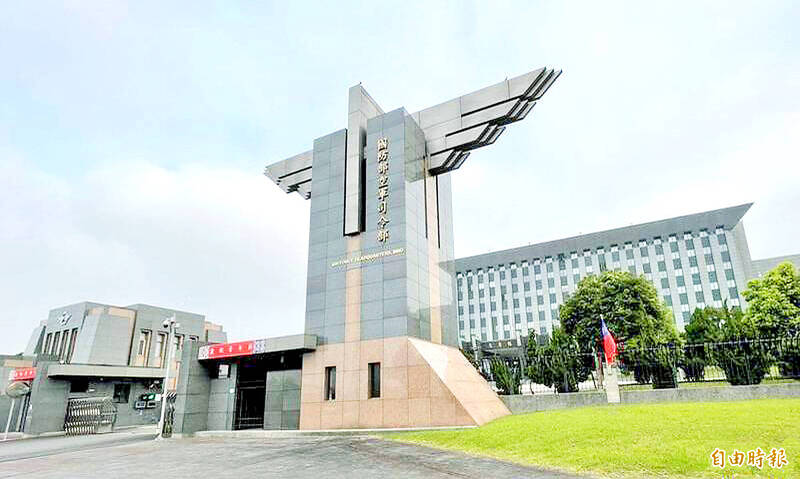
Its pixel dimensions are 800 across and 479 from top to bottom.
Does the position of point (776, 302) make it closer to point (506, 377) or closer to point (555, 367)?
point (555, 367)

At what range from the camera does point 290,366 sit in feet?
86.5

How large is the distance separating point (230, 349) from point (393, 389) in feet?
35.2

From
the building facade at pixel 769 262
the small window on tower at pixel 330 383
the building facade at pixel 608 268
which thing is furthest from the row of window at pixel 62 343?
the building facade at pixel 769 262

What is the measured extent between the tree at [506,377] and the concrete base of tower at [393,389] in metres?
1.19

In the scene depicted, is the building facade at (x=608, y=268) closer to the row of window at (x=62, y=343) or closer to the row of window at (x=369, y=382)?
the row of window at (x=62, y=343)

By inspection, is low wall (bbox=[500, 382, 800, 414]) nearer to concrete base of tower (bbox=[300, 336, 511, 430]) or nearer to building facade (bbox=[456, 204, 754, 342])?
concrete base of tower (bbox=[300, 336, 511, 430])

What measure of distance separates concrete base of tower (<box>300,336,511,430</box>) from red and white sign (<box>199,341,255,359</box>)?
3423 mm

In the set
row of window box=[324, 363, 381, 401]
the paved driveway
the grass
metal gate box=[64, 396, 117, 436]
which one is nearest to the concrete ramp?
row of window box=[324, 363, 381, 401]

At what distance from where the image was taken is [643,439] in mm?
12094

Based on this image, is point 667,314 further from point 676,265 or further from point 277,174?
point 676,265

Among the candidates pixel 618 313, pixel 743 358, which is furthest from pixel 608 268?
pixel 743 358

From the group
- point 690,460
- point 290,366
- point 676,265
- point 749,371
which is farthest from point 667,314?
point 676,265

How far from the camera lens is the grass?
9914mm

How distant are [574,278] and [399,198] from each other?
75191mm
